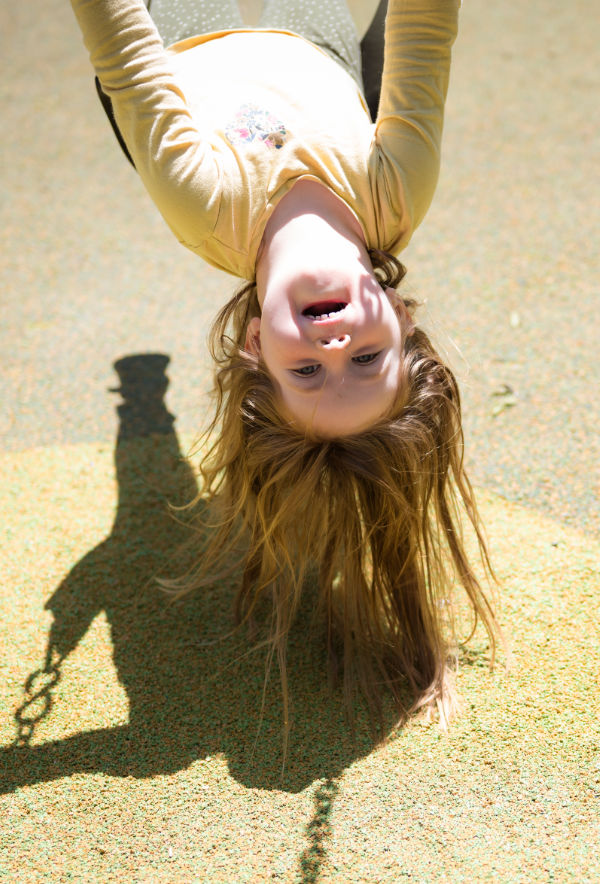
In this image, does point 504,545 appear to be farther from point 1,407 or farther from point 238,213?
point 1,407

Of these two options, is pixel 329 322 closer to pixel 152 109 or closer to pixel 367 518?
pixel 367 518

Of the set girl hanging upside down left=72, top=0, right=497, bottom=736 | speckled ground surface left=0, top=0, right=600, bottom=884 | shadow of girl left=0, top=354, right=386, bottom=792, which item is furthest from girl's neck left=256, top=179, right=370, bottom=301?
shadow of girl left=0, top=354, right=386, bottom=792

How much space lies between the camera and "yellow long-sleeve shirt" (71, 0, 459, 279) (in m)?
1.96

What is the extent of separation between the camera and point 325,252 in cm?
191

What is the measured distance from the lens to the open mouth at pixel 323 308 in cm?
188

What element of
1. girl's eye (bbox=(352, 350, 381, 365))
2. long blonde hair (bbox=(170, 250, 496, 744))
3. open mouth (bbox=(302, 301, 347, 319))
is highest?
open mouth (bbox=(302, 301, 347, 319))

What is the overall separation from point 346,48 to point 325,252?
1.05 m

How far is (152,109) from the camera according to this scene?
199cm

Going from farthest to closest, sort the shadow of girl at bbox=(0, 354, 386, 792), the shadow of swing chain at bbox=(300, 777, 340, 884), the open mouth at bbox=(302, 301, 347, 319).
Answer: the shadow of girl at bbox=(0, 354, 386, 792) < the open mouth at bbox=(302, 301, 347, 319) < the shadow of swing chain at bbox=(300, 777, 340, 884)

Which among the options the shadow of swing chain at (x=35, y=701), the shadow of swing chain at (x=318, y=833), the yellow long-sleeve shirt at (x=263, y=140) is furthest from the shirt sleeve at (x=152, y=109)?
the shadow of swing chain at (x=318, y=833)

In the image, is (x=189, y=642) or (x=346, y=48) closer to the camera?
(x=189, y=642)

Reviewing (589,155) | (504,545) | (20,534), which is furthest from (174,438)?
(589,155)

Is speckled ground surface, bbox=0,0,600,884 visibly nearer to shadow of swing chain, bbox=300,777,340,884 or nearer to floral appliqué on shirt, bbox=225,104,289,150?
shadow of swing chain, bbox=300,777,340,884

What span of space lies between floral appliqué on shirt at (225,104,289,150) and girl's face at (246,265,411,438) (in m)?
0.39
